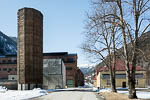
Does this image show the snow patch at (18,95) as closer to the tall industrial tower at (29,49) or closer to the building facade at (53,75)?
the tall industrial tower at (29,49)

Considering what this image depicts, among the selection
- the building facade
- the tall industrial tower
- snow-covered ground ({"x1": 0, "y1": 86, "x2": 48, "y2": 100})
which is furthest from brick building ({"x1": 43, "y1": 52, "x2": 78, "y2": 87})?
snow-covered ground ({"x1": 0, "y1": 86, "x2": 48, "y2": 100})

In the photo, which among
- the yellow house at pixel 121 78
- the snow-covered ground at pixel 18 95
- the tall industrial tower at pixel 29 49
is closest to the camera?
the snow-covered ground at pixel 18 95

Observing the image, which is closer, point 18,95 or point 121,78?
point 18,95

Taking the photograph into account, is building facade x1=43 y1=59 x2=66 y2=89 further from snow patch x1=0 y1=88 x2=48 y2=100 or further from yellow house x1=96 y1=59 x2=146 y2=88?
snow patch x1=0 y1=88 x2=48 y2=100

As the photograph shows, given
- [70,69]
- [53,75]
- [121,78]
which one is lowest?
[121,78]

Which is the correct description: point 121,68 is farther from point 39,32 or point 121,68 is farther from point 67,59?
point 67,59

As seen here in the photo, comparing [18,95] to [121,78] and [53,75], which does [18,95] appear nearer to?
[121,78]

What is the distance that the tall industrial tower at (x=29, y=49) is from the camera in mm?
45688

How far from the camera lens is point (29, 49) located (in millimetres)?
46094

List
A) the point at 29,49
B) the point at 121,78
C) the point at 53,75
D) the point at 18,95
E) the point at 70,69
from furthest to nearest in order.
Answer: the point at 70,69 → the point at 53,75 → the point at 121,78 → the point at 29,49 → the point at 18,95

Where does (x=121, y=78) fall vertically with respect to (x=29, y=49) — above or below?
below

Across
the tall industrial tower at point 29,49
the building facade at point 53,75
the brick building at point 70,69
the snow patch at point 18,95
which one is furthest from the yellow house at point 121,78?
the snow patch at point 18,95

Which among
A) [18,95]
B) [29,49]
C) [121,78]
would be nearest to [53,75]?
[29,49]

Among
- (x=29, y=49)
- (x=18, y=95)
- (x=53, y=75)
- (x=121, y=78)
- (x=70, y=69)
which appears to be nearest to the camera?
(x=18, y=95)
